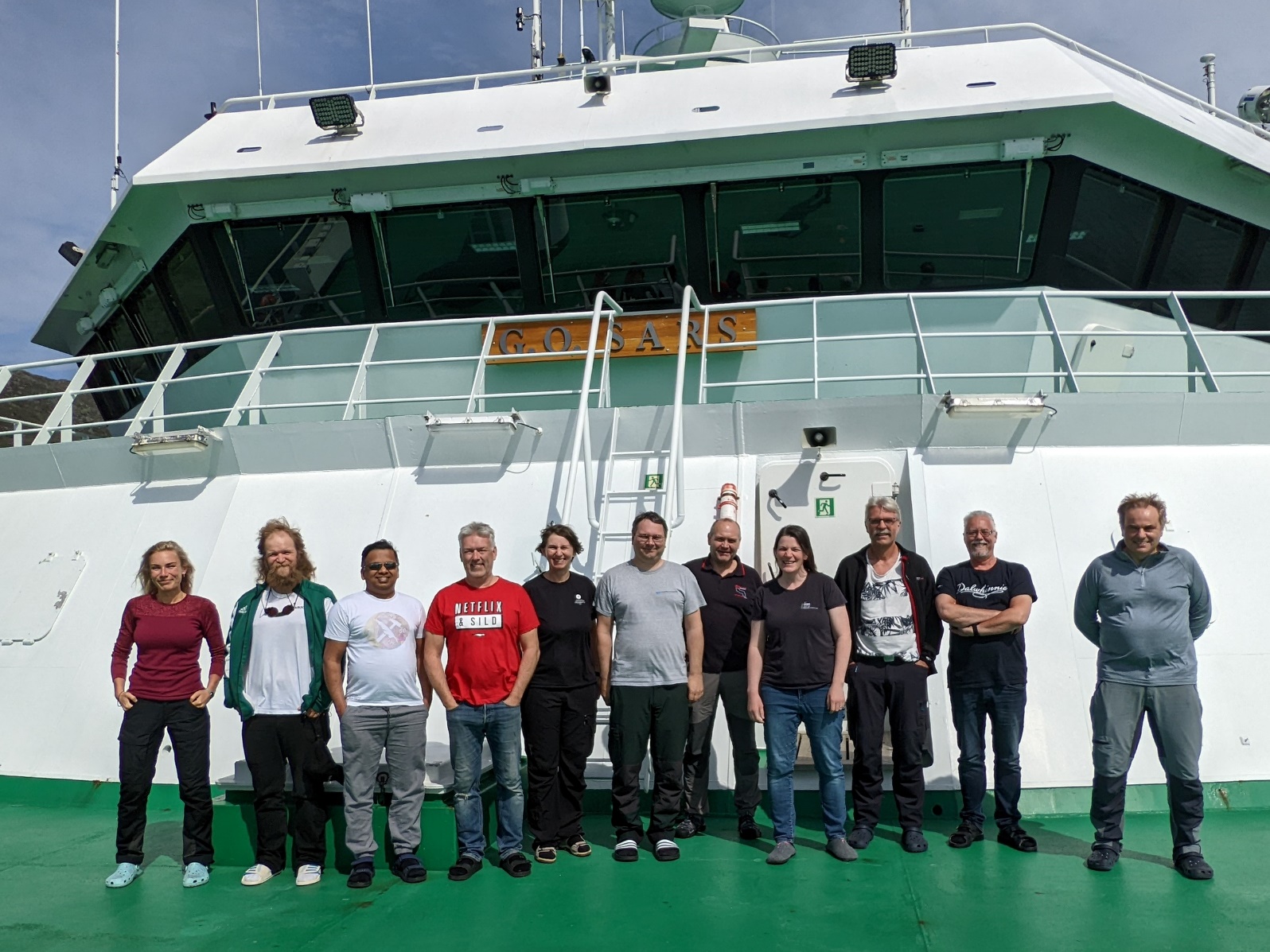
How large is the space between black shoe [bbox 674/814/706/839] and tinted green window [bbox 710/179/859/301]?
17.1 ft

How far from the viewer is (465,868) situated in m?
5.03

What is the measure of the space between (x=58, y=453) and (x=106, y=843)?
398cm

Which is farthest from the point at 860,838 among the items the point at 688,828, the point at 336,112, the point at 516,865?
the point at 336,112

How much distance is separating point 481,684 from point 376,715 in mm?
521

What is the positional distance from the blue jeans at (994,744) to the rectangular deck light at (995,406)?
2228 millimetres

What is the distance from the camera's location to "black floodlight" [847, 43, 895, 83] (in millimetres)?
8969

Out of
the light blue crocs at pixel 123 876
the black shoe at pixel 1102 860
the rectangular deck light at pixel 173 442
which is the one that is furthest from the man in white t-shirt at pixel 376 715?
the rectangular deck light at pixel 173 442

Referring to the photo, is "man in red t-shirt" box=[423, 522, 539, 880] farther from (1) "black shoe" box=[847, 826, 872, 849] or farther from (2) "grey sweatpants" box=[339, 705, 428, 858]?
(1) "black shoe" box=[847, 826, 872, 849]

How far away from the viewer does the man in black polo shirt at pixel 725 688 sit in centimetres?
555

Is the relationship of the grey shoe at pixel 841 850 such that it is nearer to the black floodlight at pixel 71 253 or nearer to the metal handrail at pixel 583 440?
the metal handrail at pixel 583 440

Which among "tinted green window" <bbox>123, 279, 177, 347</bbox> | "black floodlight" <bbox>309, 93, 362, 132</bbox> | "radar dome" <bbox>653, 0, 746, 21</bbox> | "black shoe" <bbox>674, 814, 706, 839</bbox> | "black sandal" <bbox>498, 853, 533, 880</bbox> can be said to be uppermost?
"radar dome" <bbox>653, 0, 746, 21</bbox>

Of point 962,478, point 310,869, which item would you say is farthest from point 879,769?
point 310,869

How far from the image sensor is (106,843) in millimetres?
5902

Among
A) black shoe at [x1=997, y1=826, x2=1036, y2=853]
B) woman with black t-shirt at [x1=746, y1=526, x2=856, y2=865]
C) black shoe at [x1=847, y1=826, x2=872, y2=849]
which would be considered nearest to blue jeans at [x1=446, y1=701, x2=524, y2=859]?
woman with black t-shirt at [x1=746, y1=526, x2=856, y2=865]
